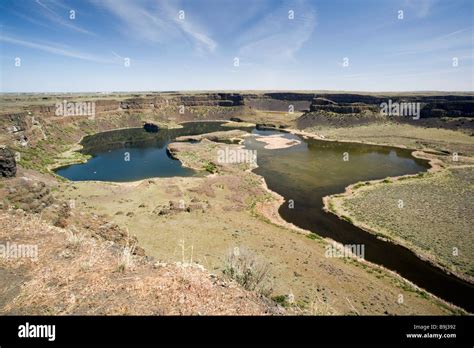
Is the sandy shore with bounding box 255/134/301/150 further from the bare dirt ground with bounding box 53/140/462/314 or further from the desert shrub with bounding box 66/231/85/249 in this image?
the desert shrub with bounding box 66/231/85/249

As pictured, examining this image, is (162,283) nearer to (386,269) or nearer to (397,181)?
(386,269)

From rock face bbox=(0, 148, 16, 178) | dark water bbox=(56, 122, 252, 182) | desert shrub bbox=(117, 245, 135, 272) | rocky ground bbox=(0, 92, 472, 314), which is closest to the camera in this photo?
rocky ground bbox=(0, 92, 472, 314)

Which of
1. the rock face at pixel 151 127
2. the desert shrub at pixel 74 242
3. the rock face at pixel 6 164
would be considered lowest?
the desert shrub at pixel 74 242

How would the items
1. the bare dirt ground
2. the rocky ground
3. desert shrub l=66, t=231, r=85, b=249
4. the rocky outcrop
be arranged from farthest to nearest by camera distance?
the bare dirt ground, the rocky outcrop, desert shrub l=66, t=231, r=85, b=249, the rocky ground

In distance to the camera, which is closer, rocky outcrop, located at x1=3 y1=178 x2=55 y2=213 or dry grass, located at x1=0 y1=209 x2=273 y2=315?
dry grass, located at x1=0 y1=209 x2=273 y2=315

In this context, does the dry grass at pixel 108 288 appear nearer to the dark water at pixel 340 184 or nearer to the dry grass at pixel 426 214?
the dark water at pixel 340 184

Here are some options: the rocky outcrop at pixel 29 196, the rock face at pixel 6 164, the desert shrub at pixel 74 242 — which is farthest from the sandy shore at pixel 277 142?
the desert shrub at pixel 74 242

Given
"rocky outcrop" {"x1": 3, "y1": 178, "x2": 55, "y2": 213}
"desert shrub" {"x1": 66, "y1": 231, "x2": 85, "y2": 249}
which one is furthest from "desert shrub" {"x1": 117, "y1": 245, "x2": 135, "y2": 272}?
"rocky outcrop" {"x1": 3, "y1": 178, "x2": 55, "y2": 213}
